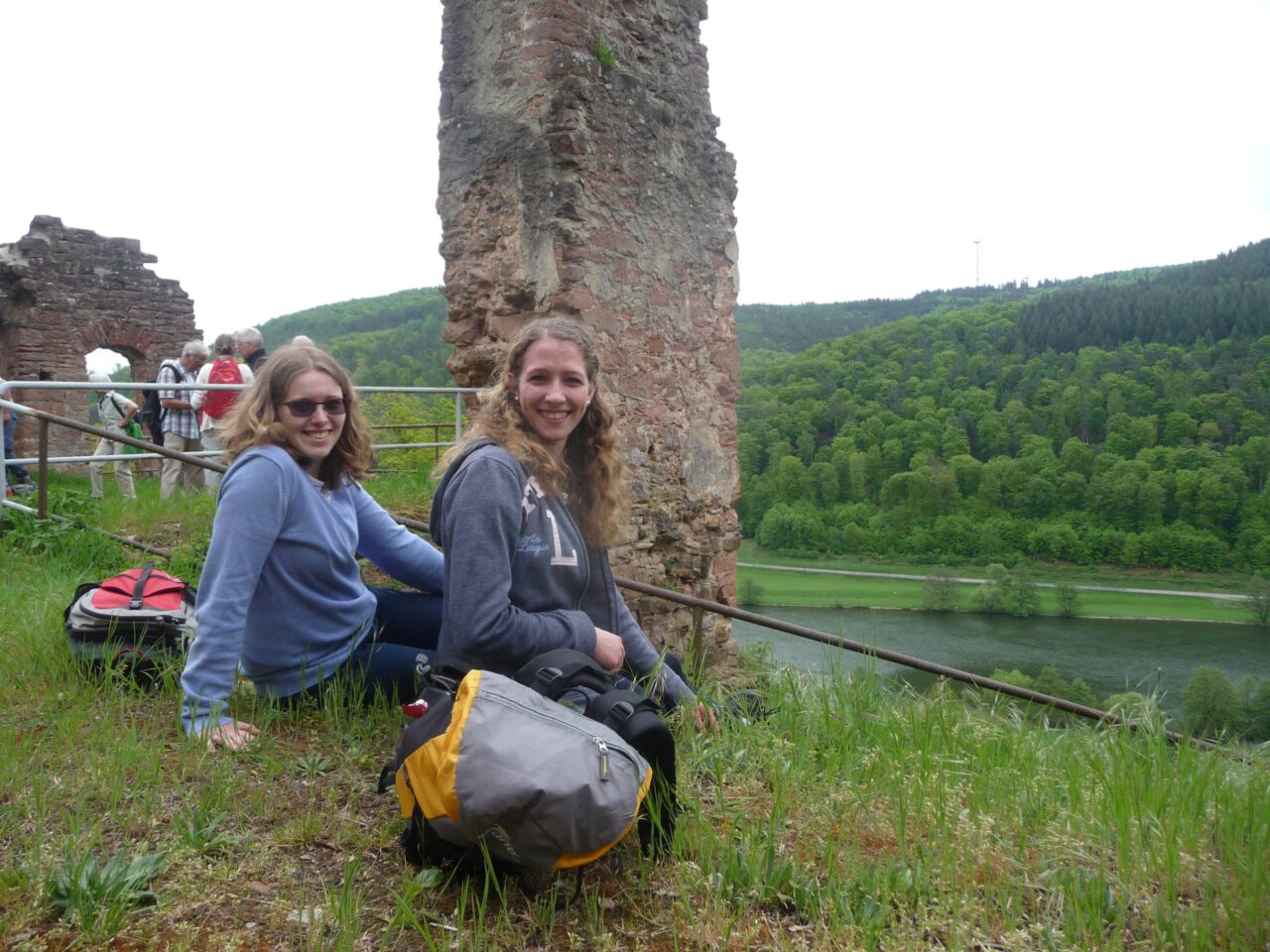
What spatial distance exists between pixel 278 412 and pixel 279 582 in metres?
0.52

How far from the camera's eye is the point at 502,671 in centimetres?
239

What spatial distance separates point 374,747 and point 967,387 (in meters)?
Result: 43.2

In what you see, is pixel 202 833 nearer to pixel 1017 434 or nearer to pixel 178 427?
pixel 178 427

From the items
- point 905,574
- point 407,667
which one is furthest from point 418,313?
point 407,667

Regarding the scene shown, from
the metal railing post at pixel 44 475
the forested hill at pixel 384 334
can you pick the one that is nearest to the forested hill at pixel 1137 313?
the forested hill at pixel 384 334

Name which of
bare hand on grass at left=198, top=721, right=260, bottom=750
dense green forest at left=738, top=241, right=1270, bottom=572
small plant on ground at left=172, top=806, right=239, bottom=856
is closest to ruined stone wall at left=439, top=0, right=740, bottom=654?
bare hand on grass at left=198, top=721, right=260, bottom=750

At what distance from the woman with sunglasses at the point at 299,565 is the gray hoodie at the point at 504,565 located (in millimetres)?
449

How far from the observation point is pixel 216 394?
8.05 meters

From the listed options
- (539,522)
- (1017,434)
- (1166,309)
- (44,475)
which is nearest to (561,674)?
(539,522)

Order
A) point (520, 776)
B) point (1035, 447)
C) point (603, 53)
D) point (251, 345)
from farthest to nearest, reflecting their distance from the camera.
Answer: point (1035, 447) < point (251, 345) < point (603, 53) < point (520, 776)

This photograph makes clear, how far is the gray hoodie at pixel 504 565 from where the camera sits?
2.31m

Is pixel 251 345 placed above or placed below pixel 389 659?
above

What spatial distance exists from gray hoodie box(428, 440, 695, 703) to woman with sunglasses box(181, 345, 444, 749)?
0.45m

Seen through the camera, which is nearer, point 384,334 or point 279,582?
point 279,582
